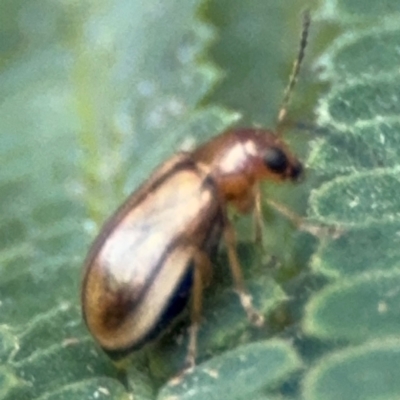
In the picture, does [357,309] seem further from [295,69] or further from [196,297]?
[295,69]

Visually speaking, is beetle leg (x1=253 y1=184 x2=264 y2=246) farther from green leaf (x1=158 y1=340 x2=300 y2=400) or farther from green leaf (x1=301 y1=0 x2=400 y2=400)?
green leaf (x1=158 y1=340 x2=300 y2=400)

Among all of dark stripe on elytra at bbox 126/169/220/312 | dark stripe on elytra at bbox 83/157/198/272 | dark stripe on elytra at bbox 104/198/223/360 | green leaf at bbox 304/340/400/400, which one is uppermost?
dark stripe on elytra at bbox 83/157/198/272

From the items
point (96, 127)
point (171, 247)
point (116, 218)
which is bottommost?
point (171, 247)

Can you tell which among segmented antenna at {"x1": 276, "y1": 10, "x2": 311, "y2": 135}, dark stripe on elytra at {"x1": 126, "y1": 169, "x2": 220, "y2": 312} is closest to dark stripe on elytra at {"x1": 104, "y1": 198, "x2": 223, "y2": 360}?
dark stripe on elytra at {"x1": 126, "y1": 169, "x2": 220, "y2": 312}

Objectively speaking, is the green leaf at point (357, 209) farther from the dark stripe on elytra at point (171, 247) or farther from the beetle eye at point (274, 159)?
the dark stripe on elytra at point (171, 247)

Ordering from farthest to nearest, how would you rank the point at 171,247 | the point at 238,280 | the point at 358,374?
the point at 171,247 → the point at 238,280 → the point at 358,374

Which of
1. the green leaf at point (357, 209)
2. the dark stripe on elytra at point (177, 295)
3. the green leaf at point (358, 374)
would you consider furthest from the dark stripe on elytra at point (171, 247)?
the green leaf at point (358, 374)

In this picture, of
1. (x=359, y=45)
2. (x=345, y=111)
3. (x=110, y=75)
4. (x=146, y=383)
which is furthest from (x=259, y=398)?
(x=110, y=75)

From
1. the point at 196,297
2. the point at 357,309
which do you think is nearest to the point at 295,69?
the point at 196,297

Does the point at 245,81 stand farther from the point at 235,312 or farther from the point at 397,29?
the point at 235,312
